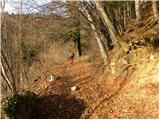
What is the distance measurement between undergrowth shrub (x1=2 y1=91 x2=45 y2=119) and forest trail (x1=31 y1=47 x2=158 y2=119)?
2.86 ft

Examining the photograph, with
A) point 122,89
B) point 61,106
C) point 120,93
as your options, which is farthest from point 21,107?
point 122,89

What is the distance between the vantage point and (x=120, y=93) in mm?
14000

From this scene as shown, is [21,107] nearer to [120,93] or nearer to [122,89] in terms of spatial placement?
[120,93]

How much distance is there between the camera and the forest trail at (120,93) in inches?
483

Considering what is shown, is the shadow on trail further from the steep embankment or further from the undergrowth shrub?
the undergrowth shrub

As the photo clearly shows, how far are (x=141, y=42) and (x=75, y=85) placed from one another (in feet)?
13.1

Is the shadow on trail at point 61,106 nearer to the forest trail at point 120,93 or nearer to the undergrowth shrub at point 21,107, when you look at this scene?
the forest trail at point 120,93

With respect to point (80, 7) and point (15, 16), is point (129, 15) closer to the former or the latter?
point (80, 7)

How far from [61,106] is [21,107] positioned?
6.75 ft

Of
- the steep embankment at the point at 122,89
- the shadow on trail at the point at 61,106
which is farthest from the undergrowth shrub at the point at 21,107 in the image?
the steep embankment at the point at 122,89

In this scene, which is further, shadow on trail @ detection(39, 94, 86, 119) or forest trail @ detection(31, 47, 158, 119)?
shadow on trail @ detection(39, 94, 86, 119)

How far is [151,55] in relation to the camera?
14188 mm

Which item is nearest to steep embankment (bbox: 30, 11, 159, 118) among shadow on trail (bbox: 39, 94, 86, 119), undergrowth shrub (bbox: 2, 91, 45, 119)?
shadow on trail (bbox: 39, 94, 86, 119)

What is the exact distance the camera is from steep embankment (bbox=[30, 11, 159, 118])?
1256 cm
